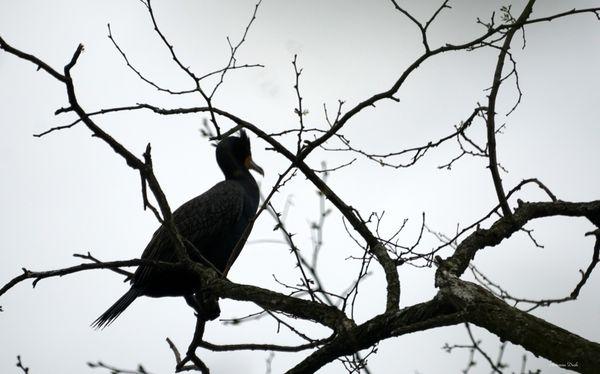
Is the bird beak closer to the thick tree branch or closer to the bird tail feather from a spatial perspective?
the bird tail feather

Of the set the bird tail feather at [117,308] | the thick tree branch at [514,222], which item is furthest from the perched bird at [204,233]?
the thick tree branch at [514,222]

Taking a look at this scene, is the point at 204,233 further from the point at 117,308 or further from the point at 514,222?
the point at 514,222

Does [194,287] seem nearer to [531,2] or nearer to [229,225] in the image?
[229,225]

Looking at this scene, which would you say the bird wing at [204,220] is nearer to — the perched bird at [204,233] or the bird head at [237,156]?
the perched bird at [204,233]

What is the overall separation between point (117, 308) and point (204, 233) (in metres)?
1.07

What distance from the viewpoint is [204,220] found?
562cm

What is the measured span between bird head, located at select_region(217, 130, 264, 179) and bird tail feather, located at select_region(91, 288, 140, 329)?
1.95 m

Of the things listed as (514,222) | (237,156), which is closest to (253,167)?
(237,156)

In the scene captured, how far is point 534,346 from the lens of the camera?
196cm

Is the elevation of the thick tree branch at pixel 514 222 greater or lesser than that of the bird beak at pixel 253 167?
lesser

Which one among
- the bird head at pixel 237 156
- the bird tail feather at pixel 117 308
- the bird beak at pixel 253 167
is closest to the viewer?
the bird tail feather at pixel 117 308

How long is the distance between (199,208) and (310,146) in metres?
2.72

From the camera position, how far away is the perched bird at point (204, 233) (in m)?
4.91

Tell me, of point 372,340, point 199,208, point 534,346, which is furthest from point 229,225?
point 534,346
